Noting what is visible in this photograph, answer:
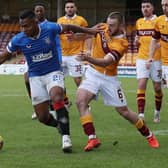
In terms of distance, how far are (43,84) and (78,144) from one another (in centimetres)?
112

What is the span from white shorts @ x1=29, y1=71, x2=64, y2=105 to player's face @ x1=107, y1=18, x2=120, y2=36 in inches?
36.9

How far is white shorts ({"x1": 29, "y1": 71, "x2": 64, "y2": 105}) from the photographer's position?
8.55 m

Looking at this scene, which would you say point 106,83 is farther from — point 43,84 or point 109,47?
point 43,84

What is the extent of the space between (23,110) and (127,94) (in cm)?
515

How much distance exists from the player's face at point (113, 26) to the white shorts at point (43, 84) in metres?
0.94

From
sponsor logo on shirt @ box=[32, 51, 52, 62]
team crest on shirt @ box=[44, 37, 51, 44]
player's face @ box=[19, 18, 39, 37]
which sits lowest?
sponsor logo on shirt @ box=[32, 51, 52, 62]

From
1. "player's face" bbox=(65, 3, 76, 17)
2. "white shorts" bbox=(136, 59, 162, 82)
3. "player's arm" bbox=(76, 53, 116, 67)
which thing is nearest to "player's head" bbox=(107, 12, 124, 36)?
"player's arm" bbox=(76, 53, 116, 67)

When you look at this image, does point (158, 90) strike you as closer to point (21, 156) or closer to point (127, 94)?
point (21, 156)

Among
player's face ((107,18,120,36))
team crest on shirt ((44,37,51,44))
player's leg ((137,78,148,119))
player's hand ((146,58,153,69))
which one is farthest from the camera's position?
player's leg ((137,78,148,119))

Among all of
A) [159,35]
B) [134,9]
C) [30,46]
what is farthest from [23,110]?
[134,9]

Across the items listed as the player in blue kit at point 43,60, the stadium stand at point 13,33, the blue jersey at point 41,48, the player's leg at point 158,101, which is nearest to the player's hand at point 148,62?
the player's leg at point 158,101

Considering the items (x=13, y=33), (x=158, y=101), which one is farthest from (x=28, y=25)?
(x=13, y=33)

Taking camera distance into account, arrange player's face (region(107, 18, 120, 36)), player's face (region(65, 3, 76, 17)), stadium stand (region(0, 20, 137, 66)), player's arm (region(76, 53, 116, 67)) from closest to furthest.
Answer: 1. player's arm (region(76, 53, 116, 67))
2. player's face (region(107, 18, 120, 36))
3. player's face (region(65, 3, 76, 17))
4. stadium stand (region(0, 20, 137, 66))

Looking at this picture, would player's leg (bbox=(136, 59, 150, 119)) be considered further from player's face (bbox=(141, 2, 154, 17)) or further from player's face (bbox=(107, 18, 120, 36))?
player's face (bbox=(107, 18, 120, 36))
